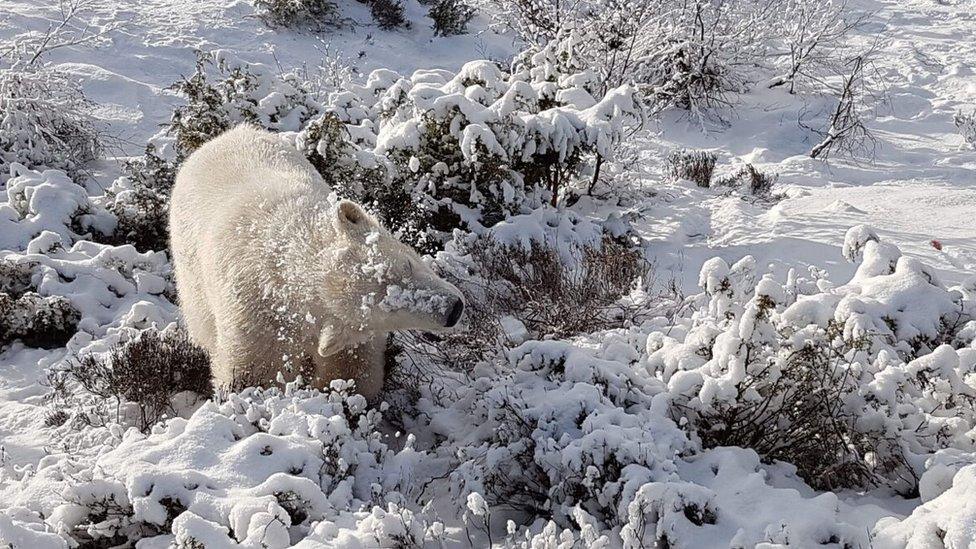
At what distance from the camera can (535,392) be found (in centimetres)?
353

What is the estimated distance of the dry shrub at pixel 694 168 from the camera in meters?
8.29

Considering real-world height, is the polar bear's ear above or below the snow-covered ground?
above

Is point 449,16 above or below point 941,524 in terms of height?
above

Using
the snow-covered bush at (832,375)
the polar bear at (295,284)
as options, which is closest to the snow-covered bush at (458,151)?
the polar bear at (295,284)

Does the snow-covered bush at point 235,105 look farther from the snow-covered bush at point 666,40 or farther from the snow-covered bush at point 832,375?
the snow-covered bush at point 832,375

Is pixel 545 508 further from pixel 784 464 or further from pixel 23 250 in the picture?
pixel 23 250

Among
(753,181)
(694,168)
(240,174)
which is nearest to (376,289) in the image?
(240,174)

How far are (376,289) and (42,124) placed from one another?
637 cm

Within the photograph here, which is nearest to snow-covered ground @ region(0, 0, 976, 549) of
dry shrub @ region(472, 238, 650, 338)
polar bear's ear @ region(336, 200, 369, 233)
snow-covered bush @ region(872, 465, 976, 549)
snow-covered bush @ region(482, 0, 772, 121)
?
snow-covered bush @ region(872, 465, 976, 549)

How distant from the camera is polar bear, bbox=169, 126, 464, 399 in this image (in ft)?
10.1

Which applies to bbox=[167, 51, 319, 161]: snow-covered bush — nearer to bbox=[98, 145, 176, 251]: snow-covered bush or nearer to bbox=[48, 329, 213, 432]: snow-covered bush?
bbox=[98, 145, 176, 251]: snow-covered bush

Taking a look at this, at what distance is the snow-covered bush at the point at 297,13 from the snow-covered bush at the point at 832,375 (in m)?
10.5

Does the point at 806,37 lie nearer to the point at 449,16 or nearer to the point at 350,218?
the point at 449,16

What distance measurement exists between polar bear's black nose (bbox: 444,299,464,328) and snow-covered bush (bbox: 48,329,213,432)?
6.05ft
